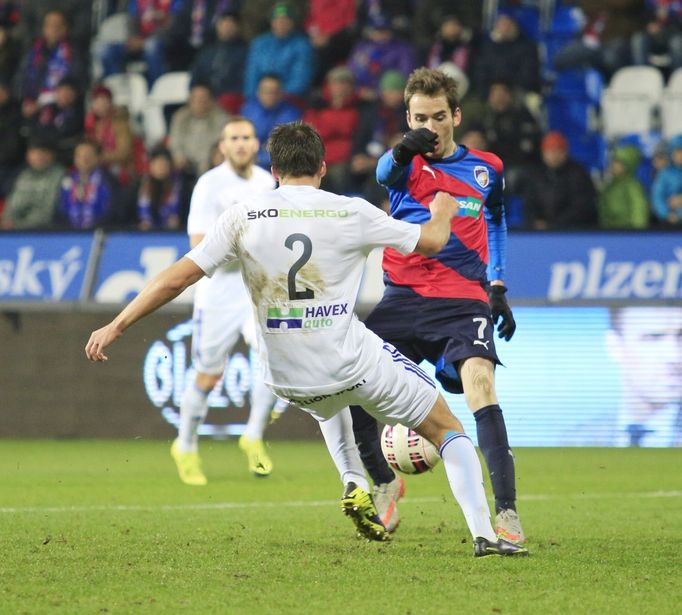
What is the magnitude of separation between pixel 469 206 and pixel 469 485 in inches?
59.3

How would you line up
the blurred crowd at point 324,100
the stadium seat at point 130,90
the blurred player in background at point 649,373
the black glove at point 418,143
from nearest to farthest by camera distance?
the black glove at point 418,143 → the blurred player in background at point 649,373 → the blurred crowd at point 324,100 → the stadium seat at point 130,90

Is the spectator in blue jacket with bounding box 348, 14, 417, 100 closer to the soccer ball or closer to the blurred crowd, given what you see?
the blurred crowd

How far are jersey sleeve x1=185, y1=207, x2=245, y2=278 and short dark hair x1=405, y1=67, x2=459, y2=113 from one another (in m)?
1.29

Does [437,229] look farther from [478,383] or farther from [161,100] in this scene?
[161,100]

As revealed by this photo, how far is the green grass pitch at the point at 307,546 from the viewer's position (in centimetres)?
529

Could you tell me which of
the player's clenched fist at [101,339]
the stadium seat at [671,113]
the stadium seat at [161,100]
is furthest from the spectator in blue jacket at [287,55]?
the player's clenched fist at [101,339]

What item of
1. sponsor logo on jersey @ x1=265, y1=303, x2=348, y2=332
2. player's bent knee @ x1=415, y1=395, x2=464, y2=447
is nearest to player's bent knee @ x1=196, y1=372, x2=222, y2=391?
player's bent knee @ x1=415, y1=395, x2=464, y2=447

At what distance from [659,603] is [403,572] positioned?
1.16m

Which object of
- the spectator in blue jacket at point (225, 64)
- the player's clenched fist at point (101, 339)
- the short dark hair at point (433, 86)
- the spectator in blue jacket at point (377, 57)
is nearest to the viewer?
the player's clenched fist at point (101, 339)

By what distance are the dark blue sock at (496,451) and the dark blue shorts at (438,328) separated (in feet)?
0.98

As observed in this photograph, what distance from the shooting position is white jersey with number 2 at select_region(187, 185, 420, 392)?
239 inches

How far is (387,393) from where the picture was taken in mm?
6207

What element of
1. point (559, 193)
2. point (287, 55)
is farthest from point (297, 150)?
point (287, 55)

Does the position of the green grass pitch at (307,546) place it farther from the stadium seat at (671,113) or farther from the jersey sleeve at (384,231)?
the stadium seat at (671,113)
